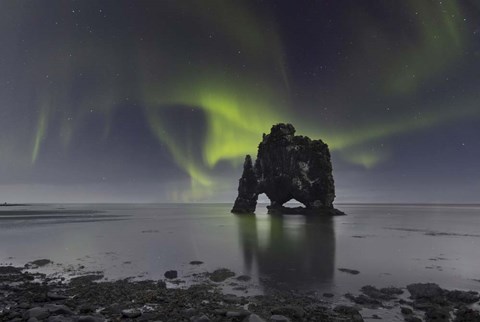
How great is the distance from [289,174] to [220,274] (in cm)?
11154

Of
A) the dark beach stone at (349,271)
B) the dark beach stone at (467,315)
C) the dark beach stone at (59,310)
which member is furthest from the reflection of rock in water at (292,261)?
the dark beach stone at (59,310)

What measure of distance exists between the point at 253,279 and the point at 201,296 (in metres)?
6.53

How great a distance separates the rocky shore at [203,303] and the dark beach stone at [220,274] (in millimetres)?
1017

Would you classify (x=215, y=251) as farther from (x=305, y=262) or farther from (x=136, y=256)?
(x=305, y=262)

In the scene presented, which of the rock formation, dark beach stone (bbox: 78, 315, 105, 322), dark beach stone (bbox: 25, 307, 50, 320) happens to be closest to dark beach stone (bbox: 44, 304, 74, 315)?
dark beach stone (bbox: 25, 307, 50, 320)

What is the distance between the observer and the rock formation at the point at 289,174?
433 feet

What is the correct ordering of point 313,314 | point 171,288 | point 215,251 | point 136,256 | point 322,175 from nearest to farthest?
1. point 313,314
2. point 171,288
3. point 136,256
4. point 215,251
5. point 322,175

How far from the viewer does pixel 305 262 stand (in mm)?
32531

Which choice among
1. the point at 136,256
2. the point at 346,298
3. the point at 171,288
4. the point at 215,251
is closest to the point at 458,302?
the point at 346,298

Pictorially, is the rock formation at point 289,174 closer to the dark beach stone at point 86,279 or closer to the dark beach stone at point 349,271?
the dark beach stone at point 349,271

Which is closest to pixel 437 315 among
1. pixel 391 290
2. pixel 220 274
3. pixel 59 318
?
pixel 391 290

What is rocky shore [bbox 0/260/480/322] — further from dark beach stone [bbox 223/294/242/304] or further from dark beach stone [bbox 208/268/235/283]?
dark beach stone [bbox 208/268/235/283]

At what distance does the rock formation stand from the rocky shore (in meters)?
112

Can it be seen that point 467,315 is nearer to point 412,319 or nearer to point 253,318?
point 412,319
